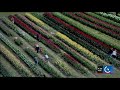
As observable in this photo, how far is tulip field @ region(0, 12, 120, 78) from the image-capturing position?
8.35 metres

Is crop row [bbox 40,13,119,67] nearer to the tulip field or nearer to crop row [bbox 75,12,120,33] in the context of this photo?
the tulip field

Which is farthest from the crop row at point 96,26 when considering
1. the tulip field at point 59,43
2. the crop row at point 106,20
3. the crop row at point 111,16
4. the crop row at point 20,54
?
the crop row at point 20,54

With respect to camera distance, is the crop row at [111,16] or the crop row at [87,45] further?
the crop row at [111,16]

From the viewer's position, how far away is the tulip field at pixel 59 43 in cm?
835

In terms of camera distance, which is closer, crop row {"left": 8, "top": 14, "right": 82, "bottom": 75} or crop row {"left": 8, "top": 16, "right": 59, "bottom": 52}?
crop row {"left": 8, "top": 14, "right": 82, "bottom": 75}

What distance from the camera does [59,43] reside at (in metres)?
8.73

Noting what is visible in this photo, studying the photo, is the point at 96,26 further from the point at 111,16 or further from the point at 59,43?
the point at 59,43

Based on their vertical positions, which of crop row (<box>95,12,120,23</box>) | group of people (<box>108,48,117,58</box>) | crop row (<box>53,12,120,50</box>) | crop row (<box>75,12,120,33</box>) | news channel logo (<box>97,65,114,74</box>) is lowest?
news channel logo (<box>97,65,114,74</box>)

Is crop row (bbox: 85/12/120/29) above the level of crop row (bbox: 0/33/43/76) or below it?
above

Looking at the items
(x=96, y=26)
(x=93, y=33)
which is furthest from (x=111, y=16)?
(x=93, y=33)

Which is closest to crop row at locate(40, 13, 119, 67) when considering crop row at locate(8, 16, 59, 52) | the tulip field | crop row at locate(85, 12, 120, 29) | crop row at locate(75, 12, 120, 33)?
the tulip field

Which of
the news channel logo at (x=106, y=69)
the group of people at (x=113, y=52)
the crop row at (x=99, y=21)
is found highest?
the crop row at (x=99, y=21)

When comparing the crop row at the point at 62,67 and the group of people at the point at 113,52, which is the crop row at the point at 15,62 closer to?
the crop row at the point at 62,67
